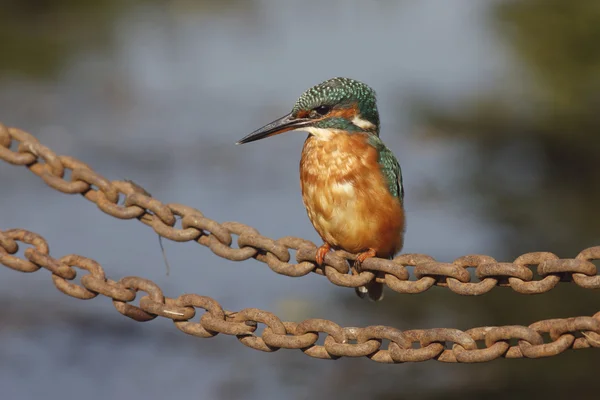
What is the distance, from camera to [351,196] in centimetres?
251

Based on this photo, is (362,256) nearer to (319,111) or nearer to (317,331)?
(319,111)

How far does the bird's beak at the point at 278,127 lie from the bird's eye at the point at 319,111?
2cm

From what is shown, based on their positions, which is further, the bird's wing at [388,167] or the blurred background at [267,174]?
the blurred background at [267,174]

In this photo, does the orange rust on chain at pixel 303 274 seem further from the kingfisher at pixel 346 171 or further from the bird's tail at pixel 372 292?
the bird's tail at pixel 372 292

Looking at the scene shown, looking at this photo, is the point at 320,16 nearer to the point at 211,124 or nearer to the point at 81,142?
the point at 211,124

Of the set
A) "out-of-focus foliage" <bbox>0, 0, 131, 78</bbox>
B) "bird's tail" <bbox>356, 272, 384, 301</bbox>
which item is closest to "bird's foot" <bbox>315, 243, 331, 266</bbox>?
"bird's tail" <bbox>356, 272, 384, 301</bbox>

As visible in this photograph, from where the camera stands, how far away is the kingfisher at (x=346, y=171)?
8.23 ft

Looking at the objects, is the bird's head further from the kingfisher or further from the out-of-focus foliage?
the out-of-focus foliage

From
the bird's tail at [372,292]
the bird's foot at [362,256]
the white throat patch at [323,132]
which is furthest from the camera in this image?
the bird's tail at [372,292]

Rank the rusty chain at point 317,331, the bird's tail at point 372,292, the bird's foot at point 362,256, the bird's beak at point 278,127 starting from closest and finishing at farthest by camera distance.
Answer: the rusty chain at point 317,331, the bird's foot at point 362,256, the bird's beak at point 278,127, the bird's tail at point 372,292

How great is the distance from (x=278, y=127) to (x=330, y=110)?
16cm

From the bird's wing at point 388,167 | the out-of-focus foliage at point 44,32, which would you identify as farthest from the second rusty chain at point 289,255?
the out-of-focus foliage at point 44,32

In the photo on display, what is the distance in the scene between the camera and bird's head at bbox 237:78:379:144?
8.31ft

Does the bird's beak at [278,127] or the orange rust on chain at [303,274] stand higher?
the bird's beak at [278,127]
